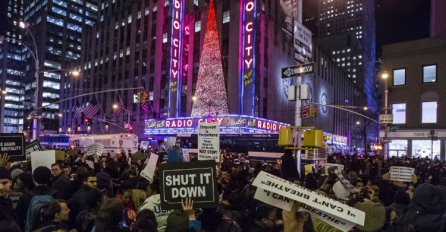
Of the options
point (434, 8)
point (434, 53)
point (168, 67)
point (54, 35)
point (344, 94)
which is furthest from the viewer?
point (54, 35)

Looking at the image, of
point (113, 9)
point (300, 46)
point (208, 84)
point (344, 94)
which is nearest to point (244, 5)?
point (208, 84)

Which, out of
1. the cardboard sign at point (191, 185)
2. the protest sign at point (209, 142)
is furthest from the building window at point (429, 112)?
the cardboard sign at point (191, 185)

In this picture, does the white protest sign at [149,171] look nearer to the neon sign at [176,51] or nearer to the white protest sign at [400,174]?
the white protest sign at [400,174]

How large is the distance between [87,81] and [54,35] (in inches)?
2548

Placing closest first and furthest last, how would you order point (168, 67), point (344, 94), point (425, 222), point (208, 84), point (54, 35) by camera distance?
point (425, 222), point (208, 84), point (168, 67), point (344, 94), point (54, 35)

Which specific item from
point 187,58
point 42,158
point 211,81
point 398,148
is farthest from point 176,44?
point 42,158

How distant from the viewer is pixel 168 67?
64375 mm

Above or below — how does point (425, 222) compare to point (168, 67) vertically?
below

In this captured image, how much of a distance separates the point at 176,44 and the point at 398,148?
3474cm

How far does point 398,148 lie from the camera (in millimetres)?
40375

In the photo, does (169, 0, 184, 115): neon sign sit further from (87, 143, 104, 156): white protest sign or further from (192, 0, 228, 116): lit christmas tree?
(87, 143, 104, 156): white protest sign

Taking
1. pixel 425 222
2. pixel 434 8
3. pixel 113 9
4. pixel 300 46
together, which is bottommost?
pixel 425 222

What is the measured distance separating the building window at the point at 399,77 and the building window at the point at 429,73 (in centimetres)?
192

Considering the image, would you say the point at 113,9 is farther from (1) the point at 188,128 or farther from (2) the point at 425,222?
(2) the point at 425,222
